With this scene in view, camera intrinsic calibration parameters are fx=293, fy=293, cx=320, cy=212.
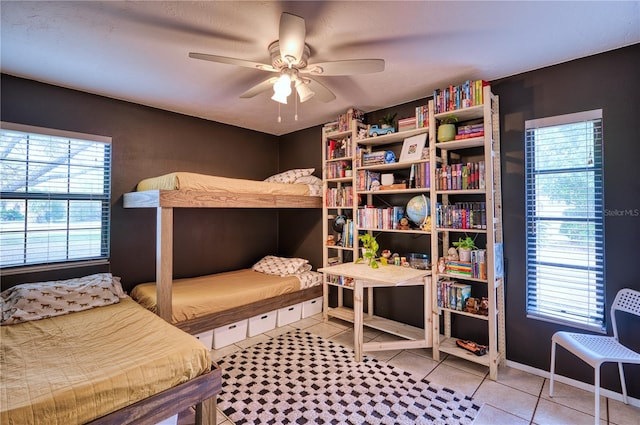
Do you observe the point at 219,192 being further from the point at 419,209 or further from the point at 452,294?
the point at 452,294

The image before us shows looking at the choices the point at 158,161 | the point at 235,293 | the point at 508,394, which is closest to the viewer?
the point at 508,394

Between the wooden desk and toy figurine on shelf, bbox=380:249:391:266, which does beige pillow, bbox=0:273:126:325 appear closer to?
the wooden desk

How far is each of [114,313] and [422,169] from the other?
3.02m

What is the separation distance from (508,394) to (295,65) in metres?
2.83

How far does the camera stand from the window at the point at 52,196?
8.46ft

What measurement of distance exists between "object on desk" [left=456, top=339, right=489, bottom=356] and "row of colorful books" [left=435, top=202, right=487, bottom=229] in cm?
104

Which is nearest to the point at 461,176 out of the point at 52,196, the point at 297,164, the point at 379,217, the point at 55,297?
the point at 379,217

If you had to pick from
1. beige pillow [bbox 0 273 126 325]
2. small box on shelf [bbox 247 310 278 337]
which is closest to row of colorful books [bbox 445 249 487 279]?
small box on shelf [bbox 247 310 278 337]

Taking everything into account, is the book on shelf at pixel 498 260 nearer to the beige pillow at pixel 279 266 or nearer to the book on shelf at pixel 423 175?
the book on shelf at pixel 423 175

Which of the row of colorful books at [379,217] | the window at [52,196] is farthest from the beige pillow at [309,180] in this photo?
the window at [52,196]

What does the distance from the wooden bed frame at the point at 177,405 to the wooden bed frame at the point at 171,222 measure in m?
0.90

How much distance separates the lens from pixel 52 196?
2785 millimetres

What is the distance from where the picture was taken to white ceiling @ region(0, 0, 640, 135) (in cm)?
172

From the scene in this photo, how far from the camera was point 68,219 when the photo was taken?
9.43 feet
